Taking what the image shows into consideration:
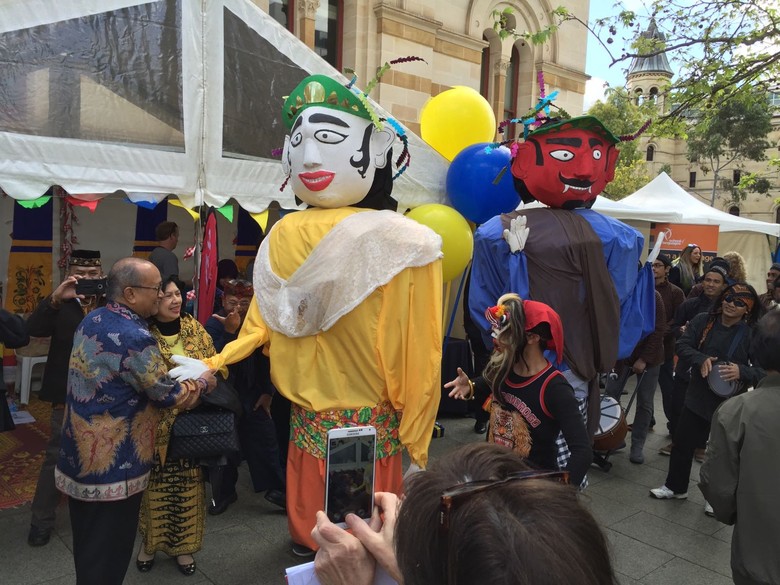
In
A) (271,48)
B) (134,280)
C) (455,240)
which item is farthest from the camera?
(455,240)

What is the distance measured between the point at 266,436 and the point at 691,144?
33464mm

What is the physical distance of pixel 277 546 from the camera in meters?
3.57

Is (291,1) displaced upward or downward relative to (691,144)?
downward

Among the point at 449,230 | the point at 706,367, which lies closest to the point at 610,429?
the point at 706,367

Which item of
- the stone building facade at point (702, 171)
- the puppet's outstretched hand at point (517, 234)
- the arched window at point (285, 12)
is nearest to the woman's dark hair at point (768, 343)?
the puppet's outstretched hand at point (517, 234)

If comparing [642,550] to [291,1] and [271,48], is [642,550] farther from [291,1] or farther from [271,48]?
[291,1]

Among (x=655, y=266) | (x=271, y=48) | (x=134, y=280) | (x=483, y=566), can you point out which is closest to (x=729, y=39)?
(x=655, y=266)

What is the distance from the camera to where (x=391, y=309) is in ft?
9.53

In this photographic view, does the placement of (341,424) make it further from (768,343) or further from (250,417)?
(768,343)

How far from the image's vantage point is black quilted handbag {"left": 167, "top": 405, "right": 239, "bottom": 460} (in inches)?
117

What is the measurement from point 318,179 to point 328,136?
0.73 feet

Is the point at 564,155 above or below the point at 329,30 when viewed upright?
below

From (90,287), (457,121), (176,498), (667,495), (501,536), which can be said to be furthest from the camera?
(457,121)

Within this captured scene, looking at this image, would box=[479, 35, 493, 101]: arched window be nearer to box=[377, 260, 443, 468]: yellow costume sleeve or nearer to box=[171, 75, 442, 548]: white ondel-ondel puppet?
box=[171, 75, 442, 548]: white ondel-ondel puppet
